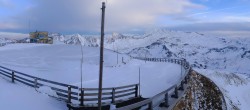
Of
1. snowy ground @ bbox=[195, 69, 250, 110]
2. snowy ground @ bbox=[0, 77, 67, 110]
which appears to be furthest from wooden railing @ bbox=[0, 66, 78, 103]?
snowy ground @ bbox=[195, 69, 250, 110]

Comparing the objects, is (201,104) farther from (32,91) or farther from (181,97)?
(32,91)

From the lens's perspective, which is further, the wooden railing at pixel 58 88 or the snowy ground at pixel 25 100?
the wooden railing at pixel 58 88

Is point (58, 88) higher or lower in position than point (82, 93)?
lower

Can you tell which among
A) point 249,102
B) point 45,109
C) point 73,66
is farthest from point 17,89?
point 249,102

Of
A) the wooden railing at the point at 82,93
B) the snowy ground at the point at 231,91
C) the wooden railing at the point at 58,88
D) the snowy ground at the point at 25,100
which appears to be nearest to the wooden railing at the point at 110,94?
the wooden railing at the point at 82,93

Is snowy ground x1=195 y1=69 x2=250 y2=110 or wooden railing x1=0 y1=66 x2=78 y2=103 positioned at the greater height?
wooden railing x1=0 y1=66 x2=78 y2=103

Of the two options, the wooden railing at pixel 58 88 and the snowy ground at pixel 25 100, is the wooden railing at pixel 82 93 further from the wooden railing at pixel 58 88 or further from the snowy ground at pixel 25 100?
the snowy ground at pixel 25 100

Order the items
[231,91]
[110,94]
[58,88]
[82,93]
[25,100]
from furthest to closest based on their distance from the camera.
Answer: [231,91] → [58,88] → [25,100] → [110,94] → [82,93]

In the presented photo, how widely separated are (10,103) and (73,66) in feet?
93.6

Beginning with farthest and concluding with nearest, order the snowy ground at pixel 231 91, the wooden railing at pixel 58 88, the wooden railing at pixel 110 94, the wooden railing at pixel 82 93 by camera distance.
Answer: the snowy ground at pixel 231 91 < the wooden railing at pixel 58 88 < the wooden railing at pixel 82 93 < the wooden railing at pixel 110 94

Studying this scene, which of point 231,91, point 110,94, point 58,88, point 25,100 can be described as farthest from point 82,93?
point 231,91

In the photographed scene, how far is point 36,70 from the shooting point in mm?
38906

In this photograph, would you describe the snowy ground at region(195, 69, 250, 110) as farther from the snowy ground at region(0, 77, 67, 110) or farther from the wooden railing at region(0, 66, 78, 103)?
→ the snowy ground at region(0, 77, 67, 110)

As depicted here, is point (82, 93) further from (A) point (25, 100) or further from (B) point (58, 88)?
(B) point (58, 88)
